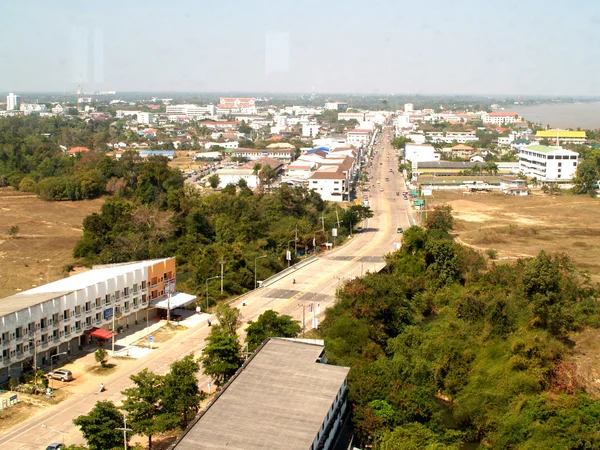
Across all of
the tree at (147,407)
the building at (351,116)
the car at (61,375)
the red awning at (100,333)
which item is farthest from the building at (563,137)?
the tree at (147,407)

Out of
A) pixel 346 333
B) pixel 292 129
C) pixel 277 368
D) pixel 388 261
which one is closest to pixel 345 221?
pixel 388 261

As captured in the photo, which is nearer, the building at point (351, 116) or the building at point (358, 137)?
the building at point (358, 137)

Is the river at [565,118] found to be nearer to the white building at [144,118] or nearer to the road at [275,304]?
the white building at [144,118]

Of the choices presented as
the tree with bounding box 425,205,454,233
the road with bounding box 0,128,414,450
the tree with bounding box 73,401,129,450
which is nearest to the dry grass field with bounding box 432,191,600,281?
the tree with bounding box 425,205,454,233

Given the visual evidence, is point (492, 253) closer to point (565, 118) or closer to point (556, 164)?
point (556, 164)

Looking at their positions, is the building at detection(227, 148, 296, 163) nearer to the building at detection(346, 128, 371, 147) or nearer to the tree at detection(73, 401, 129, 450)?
the building at detection(346, 128, 371, 147)

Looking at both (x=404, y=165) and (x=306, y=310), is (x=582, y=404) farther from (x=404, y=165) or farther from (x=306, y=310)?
(x=404, y=165)
